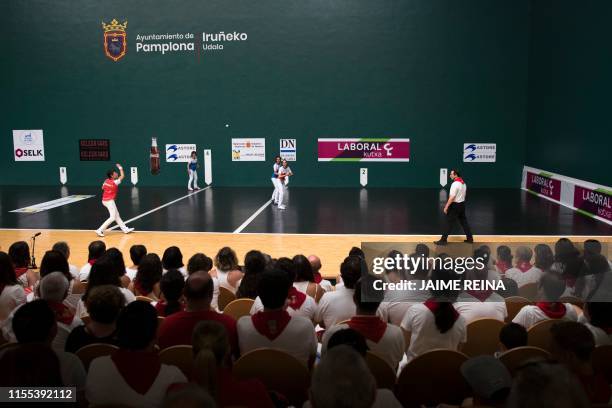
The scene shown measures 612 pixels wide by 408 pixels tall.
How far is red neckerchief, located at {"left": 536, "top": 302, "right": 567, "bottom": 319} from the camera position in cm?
432

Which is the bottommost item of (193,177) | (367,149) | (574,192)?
(574,192)

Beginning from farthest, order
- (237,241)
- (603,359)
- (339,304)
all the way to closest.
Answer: (237,241), (339,304), (603,359)

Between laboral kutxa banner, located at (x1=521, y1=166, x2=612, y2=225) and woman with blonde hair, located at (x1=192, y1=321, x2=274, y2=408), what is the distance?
1276 centimetres

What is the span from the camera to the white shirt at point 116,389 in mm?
2863

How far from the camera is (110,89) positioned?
69.0 ft

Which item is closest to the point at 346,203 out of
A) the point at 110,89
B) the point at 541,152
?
the point at 541,152

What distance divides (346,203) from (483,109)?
7004mm

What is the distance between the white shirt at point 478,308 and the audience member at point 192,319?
6.48 ft

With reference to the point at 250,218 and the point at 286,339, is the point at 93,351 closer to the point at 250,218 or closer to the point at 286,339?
the point at 286,339

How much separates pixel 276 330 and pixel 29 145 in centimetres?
2056

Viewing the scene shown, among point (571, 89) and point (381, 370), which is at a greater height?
point (571, 89)

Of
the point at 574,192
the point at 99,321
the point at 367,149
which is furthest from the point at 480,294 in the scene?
the point at 367,149

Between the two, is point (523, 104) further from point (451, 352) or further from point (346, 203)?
point (451, 352)

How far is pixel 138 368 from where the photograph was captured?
9.61ft
